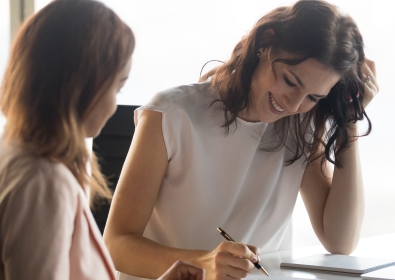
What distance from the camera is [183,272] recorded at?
106cm

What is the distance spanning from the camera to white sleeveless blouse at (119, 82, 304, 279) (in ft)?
5.47

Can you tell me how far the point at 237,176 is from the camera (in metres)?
1.77

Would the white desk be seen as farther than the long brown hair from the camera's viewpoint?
Yes

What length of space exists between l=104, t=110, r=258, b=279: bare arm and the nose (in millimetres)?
339

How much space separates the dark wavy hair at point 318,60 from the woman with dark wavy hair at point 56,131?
0.69m

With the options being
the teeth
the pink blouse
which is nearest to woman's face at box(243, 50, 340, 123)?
the teeth

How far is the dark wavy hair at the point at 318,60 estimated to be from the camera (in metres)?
1.53

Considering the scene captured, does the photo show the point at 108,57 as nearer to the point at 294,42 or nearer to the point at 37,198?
the point at 37,198

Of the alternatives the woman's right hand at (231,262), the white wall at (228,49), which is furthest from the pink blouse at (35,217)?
the white wall at (228,49)

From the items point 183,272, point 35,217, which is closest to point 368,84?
point 183,272

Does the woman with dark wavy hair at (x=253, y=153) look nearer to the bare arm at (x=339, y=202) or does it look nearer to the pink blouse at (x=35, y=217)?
the bare arm at (x=339, y=202)

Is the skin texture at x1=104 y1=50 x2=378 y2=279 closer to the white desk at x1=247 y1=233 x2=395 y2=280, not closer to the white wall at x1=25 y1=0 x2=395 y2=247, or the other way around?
the white desk at x1=247 y1=233 x2=395 y2=280

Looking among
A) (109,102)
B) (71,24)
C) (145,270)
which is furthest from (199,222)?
(71,24)

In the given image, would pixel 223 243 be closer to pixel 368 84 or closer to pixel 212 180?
pixel 212 180
